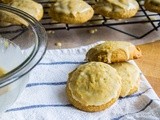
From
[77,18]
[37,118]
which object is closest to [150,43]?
[77,18]

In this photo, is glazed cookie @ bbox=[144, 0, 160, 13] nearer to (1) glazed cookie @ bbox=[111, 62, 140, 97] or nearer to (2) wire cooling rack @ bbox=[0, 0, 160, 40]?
(2) wire cooling rack @ bbox=[0, 0, 160, 40]

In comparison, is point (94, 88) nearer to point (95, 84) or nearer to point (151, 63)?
point (95, 84)

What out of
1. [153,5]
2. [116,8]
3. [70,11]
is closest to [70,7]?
[70,11]

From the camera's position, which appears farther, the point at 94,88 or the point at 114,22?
the point at 114,22

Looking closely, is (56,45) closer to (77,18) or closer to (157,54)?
(77,18)

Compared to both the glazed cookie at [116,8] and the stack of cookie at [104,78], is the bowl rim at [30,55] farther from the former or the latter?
the glazed cookie at [116,8]

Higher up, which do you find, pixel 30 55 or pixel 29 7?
pixel 30 55

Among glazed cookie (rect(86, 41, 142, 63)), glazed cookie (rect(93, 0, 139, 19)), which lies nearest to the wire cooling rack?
glazed cookie (rect(93, 0, 139, 19))

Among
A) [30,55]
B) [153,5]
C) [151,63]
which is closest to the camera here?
[30,55]
